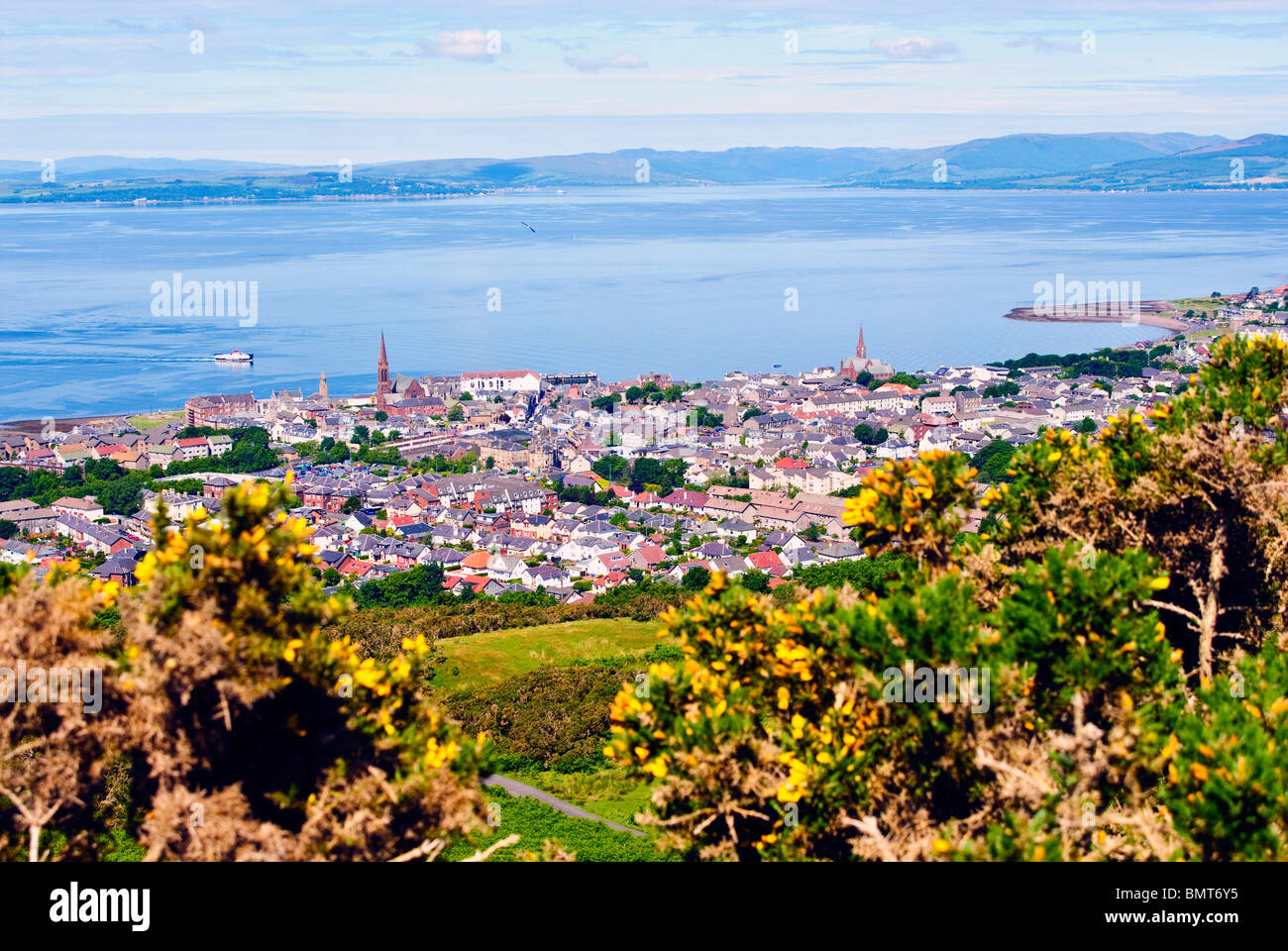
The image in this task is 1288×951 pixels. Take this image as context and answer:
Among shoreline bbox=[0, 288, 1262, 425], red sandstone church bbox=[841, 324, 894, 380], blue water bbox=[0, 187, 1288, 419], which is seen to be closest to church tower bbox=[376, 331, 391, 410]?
blue water bbox=[0, 187, 1288, 419]

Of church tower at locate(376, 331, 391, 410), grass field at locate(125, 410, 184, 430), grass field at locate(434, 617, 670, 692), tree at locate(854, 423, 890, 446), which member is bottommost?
grass field at locate(434, 617, 670, 692)

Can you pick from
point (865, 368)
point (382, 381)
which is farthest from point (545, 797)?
point (865, 368)

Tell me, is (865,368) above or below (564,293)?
below

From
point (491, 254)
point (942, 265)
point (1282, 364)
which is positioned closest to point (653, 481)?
point (1282, 364)

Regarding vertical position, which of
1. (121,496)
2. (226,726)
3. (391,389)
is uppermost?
(226,726)

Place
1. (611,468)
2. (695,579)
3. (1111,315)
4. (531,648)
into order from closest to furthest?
(531,648), (695,579), (611,468), (1111,315)

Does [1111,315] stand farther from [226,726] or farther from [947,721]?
[226,726]

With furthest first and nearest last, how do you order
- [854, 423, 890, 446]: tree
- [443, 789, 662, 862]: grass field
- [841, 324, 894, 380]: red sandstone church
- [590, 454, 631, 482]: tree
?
[841, 324, 894, 380]: red sandstone church → [854, 423, 890, 446]: tree → [590, 454, 631, 482]: tree → [443, 789, 662, 862]: grass field

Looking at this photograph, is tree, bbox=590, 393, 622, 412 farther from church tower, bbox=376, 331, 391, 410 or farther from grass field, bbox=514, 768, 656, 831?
grass field, bbox=514, 768, 656, 831
